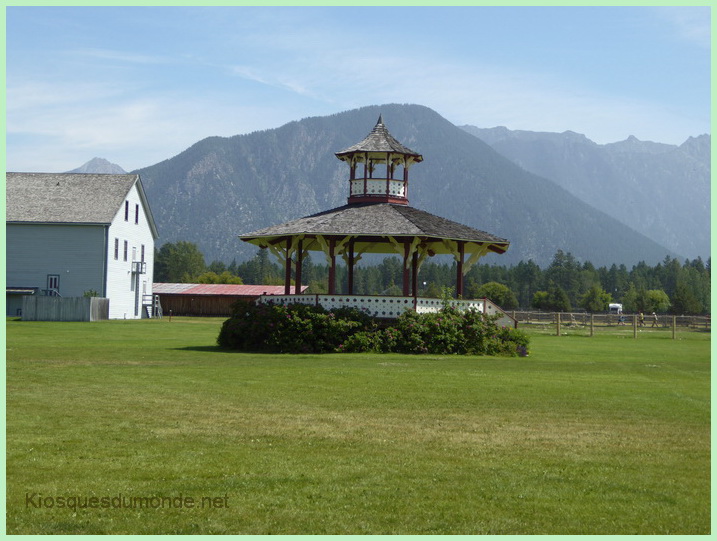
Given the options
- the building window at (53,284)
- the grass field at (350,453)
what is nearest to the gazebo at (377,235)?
the grass field at (350,453)

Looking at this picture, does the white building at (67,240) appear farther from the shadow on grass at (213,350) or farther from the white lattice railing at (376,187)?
the shadow on grass at (213,350)

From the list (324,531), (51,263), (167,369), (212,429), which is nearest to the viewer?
(324,531)

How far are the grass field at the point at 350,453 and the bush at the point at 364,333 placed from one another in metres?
10.4

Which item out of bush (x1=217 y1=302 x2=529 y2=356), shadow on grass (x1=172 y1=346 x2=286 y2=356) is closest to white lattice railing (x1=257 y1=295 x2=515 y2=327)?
bush (x1=217 y1=302 x2=529 y2=356)

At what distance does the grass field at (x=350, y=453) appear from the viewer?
9766 millimetres

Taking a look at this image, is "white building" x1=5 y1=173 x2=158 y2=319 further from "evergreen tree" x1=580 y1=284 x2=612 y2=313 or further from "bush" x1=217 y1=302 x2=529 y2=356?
"evergreen tree" x1=580 y1=284 x2=612 y2=313

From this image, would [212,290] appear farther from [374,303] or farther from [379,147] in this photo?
A: [374,303]

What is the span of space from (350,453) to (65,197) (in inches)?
2479

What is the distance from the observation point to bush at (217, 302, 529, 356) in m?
35.7

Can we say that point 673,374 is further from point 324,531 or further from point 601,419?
point 324,531

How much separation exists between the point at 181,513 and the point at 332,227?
95.3ft

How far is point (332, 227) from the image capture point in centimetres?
3850

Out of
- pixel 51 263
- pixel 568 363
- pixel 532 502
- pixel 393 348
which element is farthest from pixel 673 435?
pixel 51 263

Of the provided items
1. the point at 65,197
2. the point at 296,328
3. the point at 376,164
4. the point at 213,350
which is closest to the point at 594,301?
the point at 65,197
